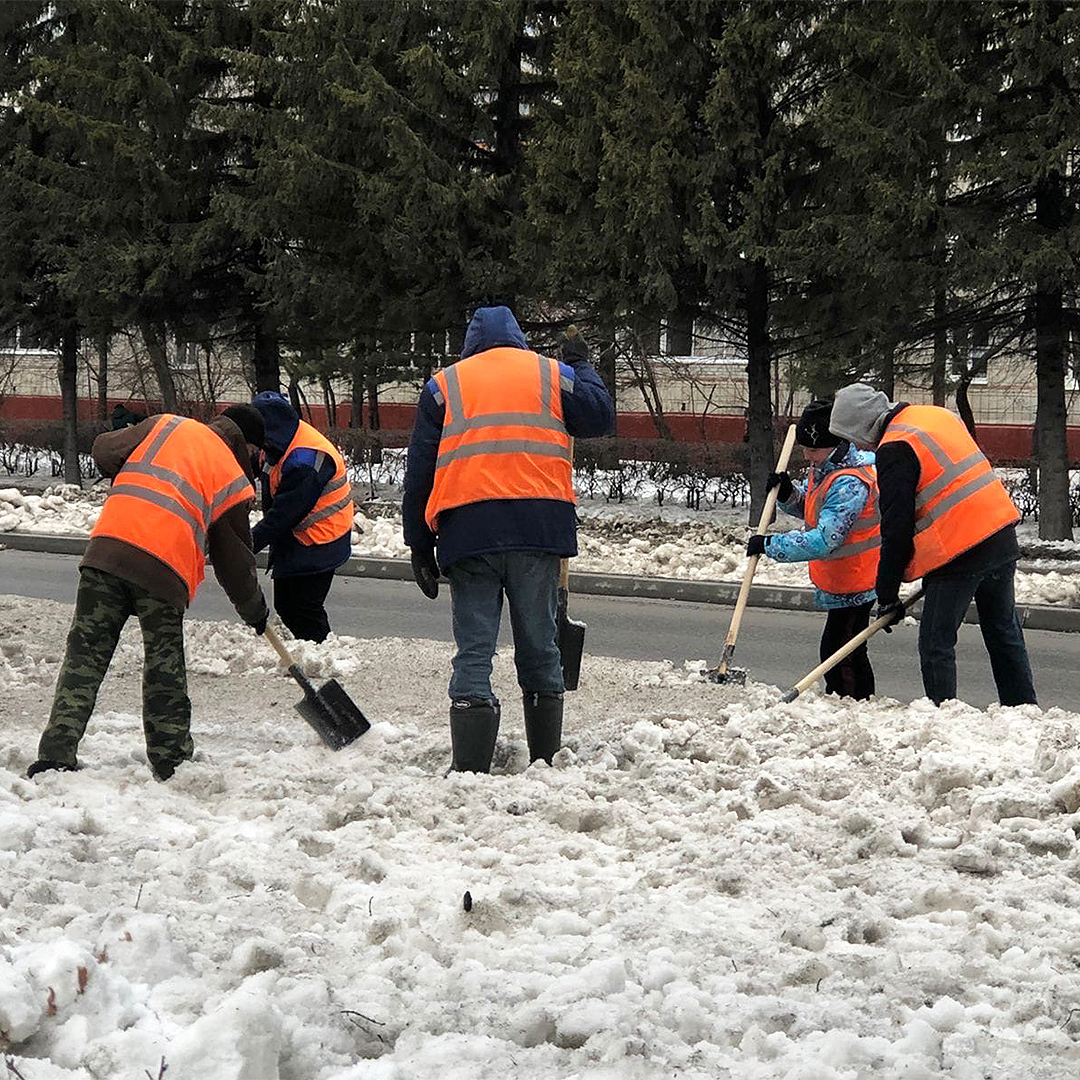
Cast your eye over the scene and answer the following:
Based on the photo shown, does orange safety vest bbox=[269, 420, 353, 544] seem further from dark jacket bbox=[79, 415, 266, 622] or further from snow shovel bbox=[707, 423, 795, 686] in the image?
snow shovel bbox=[707, 423, 795, 686]

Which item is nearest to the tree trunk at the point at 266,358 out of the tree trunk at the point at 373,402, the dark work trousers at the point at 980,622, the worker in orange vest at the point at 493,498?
the tree trunk at the point at 373,402

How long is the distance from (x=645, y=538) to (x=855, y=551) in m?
8.20

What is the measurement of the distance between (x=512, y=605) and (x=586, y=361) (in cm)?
96

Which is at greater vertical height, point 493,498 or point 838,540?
point 493,498

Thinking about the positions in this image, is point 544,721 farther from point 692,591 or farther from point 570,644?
point 692,591

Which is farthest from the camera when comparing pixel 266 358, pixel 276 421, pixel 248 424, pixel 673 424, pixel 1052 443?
pixel 673 424

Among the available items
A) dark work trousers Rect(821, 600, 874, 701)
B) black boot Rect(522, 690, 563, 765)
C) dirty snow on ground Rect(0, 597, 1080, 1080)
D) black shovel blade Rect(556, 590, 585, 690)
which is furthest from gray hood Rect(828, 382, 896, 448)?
black boot Rect(522, 690, 563, 765)

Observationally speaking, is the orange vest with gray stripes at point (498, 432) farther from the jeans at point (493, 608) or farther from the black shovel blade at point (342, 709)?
the black shovel blade at point (342, 709)

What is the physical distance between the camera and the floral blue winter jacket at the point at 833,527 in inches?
252

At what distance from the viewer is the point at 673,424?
2714 centimetres

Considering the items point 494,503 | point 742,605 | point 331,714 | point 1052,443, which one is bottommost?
point 331,714

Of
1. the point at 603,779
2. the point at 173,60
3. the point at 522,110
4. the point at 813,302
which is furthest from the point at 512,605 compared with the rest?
the point at 173,60

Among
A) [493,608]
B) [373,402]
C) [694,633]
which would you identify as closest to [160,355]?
[373,402]

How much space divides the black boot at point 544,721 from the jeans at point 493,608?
89 mm
